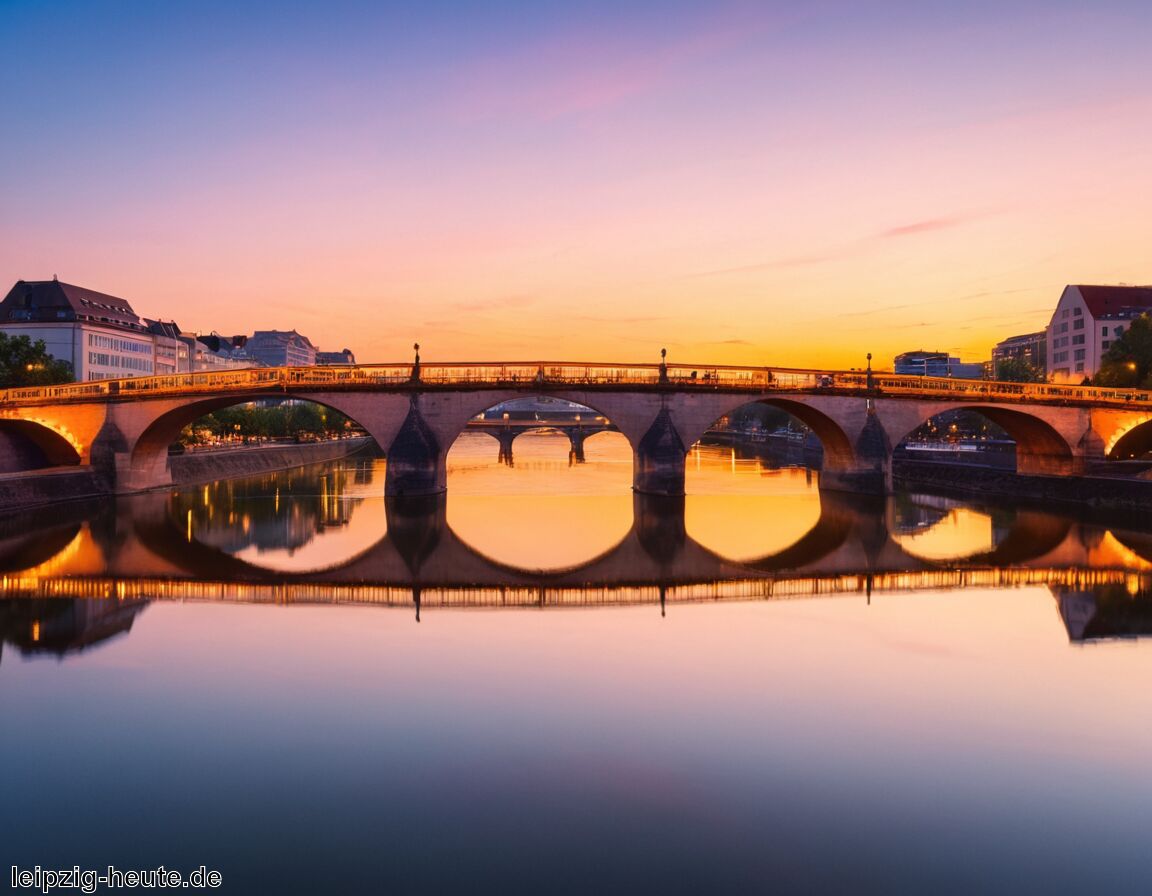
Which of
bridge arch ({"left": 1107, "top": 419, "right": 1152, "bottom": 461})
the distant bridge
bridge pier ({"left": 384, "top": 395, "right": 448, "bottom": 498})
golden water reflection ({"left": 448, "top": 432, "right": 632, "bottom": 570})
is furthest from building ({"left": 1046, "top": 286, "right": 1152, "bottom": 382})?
bridge pier ({"left": 384, "top": 395, "right": 448, "bottom": 498})

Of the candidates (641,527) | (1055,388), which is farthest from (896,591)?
(1055,388)

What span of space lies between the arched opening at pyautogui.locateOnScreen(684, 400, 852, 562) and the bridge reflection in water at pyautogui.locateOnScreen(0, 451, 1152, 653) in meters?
1.18

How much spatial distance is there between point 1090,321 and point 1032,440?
54.3 m

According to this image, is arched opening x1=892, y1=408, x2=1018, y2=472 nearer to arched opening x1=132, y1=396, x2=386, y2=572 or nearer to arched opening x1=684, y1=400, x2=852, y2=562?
arched opening x1=684, y1=400, x2=852, y2=562

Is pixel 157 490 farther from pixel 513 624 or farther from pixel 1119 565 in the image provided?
pixel 1119 565

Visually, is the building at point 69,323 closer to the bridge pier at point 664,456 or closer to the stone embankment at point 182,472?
the stone embankment at point 182,472

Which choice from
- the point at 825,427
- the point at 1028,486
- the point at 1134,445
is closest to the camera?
the point at 1028,486

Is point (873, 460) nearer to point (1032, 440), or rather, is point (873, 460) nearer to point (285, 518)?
point (1032, 440)

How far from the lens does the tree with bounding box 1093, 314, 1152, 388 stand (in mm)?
65438

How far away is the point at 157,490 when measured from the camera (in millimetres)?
54250

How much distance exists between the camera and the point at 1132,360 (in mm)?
66500

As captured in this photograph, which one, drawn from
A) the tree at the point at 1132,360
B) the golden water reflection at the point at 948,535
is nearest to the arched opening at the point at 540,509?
the golden water reflection at the point at 948,535

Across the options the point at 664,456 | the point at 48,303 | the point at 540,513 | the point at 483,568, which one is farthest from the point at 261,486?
the point at 48,303

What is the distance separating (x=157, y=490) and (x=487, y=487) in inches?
908
